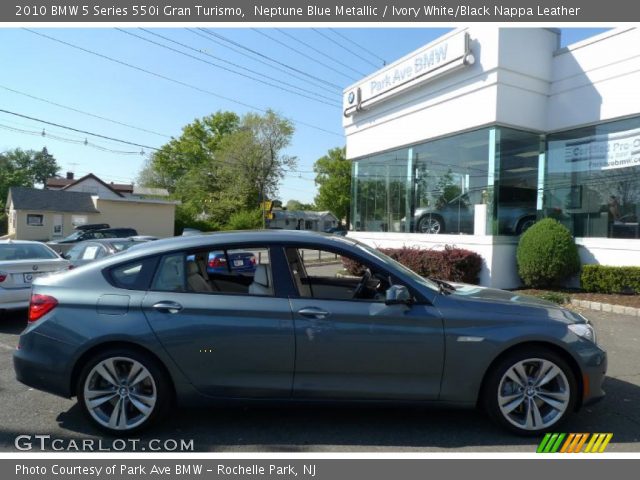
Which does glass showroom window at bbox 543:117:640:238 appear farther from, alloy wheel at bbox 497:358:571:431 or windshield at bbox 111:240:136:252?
windshield at bbox 111:240:136:252

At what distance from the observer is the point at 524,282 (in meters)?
10.7

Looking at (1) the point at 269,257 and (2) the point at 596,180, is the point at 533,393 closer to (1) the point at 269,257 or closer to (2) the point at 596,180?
(1) the point at 269,257

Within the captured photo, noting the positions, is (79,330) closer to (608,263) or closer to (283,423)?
(283,423)

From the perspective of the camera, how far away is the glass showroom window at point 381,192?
14.2 m

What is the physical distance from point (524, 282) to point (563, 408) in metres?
7.72

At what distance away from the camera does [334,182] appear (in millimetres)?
63688

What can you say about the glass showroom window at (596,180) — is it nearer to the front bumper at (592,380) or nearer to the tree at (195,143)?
the front bumper at (592,380)

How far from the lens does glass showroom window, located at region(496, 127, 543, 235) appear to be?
10938 mm

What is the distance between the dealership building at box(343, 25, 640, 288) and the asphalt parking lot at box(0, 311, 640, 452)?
709 cm

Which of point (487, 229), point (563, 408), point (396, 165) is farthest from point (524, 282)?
point (563, 408)

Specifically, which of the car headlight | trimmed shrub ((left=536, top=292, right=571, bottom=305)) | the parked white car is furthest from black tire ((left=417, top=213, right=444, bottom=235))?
the parked white car

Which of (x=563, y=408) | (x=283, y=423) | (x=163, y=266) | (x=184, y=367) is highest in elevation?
(x=163, y=266)

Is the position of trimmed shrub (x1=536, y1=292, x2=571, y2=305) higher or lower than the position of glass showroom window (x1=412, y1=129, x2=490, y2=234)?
lower
